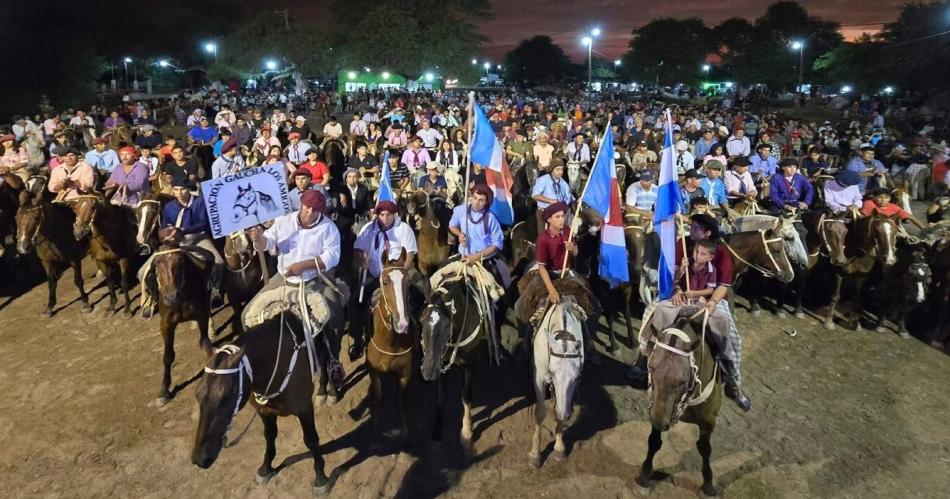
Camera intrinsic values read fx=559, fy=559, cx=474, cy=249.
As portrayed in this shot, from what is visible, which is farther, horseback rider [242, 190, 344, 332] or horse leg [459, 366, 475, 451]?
horse leg [459, 366, 475, 451]

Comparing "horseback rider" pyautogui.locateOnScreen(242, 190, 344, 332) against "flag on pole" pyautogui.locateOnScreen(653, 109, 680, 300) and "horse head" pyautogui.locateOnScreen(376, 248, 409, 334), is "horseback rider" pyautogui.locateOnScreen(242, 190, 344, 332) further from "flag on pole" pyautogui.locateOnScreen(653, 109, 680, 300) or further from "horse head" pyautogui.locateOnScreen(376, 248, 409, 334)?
"flag on pole" pyautogui.locateOnScreen(653, 109, 680, 300)

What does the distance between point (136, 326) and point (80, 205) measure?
2.42 meters

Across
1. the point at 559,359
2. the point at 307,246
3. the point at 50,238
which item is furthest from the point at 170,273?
the point at 559,359

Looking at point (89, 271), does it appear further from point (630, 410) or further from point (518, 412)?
point (630, 410)

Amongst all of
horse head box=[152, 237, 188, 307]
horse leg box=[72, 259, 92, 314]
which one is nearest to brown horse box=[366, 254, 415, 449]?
horse head box=[152, 237, 188, 307]

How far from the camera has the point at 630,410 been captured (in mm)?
8117

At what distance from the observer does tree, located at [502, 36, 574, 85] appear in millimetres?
144125

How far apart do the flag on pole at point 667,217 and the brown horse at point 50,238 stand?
432 inches

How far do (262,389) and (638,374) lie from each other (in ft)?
Answer: 18.8

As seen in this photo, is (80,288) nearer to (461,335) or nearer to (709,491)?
(461,335)

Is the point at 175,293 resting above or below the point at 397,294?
below

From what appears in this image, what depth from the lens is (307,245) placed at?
282 inches

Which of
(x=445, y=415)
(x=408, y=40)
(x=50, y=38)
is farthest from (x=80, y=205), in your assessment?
(x=408, y=40)

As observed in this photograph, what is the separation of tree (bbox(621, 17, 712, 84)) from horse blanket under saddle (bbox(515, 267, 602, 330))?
11041 centimetres
